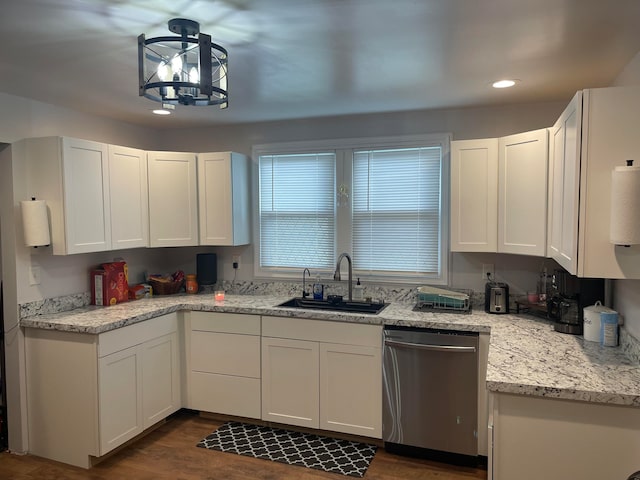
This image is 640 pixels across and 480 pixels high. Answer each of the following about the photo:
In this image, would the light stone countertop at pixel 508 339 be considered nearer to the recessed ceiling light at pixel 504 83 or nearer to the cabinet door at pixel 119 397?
the cabinet door at pixel 119 397

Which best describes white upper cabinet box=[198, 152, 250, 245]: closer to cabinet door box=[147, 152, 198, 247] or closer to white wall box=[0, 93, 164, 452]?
cabinet door box=[147, 152, 198, 247]

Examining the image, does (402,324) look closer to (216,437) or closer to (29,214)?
(216,437)

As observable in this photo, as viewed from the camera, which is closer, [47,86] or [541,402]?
[541,402]

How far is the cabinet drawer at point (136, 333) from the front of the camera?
2988 mm

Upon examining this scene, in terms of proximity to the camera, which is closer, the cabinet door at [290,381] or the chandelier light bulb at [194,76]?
the chandelier light bulb at [194,76]

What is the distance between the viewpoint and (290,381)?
3463mm

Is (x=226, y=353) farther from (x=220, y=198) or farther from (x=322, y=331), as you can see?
(x=220, y=198)

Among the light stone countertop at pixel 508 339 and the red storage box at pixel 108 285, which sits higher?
the red storage box at pixel 108 285

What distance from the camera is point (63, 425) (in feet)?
10.0

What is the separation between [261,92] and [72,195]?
1.46m

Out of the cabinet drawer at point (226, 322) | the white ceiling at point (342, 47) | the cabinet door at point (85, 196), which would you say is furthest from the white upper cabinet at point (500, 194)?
the cabinet door at point (85, 196)

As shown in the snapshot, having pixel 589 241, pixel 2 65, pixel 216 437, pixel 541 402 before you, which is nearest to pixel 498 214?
pixel 589 241

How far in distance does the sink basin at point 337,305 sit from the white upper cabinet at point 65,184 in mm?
1557

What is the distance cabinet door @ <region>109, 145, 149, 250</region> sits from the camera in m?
3.53
